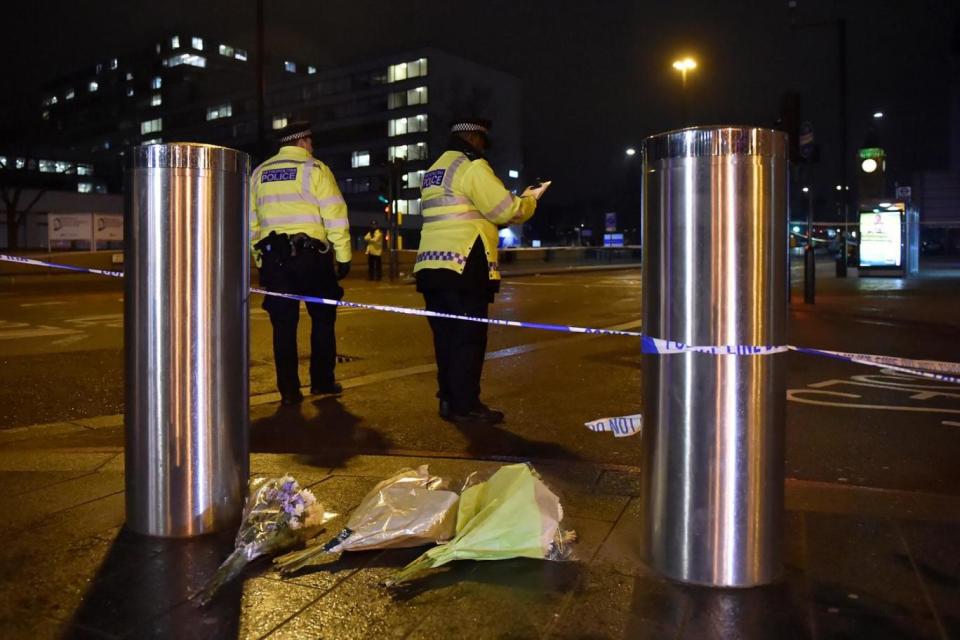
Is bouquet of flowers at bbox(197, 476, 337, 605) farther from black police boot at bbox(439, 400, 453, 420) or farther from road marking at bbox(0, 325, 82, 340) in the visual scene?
road marking at bbox(0, 325, 82, 340)

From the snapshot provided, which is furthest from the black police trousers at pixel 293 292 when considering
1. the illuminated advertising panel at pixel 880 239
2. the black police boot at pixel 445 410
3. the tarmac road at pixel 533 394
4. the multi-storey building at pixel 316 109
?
the multi-storey building at pixel 316 109

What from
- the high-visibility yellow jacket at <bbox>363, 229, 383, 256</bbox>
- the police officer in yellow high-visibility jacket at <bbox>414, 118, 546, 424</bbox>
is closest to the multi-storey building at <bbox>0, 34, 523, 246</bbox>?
the high-visibility yellow jacket at <bbox>363, 229, 383, 256</bbox>

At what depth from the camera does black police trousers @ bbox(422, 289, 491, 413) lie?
554cm

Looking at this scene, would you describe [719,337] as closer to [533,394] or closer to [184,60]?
[533,394]

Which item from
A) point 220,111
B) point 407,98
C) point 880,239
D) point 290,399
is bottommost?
point 290,399

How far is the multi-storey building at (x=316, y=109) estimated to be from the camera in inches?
3442

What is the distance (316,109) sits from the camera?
99812mm

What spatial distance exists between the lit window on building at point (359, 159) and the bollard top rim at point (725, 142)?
96396mm

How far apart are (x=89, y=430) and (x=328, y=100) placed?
322ft

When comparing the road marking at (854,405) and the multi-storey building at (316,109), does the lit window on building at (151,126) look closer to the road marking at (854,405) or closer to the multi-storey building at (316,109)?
the multi-storey building at (316,109)

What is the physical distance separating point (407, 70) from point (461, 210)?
89.9m

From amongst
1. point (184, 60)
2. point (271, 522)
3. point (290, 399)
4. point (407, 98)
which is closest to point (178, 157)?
point (271, 522)

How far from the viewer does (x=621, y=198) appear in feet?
316

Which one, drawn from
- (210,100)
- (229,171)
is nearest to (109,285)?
(229,171)
